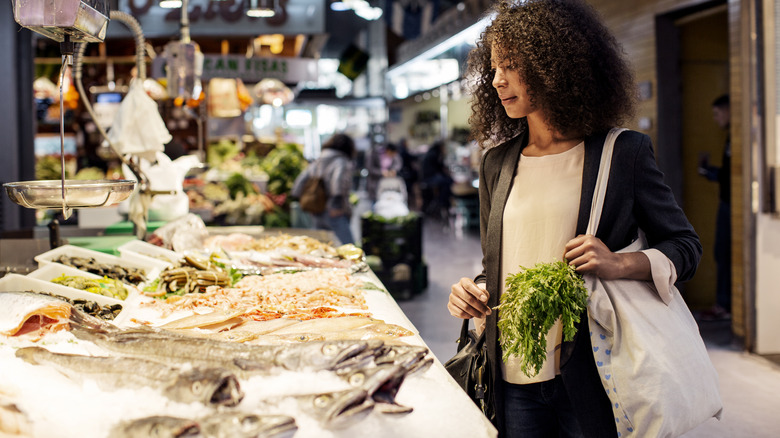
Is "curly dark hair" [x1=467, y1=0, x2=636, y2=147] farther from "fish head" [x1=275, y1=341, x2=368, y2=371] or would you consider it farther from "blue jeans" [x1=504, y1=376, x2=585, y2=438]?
"fish head" [x1=275, y1=341, x2=368, y2=371]

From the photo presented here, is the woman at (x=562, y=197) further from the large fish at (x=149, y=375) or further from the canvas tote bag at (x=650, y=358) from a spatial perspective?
the large fish at (x=149, y=375)

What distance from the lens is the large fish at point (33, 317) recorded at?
6.08 ft

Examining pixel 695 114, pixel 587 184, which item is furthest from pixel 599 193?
pixel 695 114

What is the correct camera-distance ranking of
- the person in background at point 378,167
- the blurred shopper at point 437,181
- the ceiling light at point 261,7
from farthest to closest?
the person in background at point 378,167, the blurred shopper at point 437,181, the ceiling light at point 261,7

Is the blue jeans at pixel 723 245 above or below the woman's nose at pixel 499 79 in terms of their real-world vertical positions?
below

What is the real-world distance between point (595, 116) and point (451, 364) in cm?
90

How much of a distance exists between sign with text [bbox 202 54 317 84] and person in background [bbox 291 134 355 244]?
1.05 m

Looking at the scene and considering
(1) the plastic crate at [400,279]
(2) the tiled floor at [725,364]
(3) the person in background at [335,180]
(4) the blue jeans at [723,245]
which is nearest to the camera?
(2) the tiled floor at [725,364]

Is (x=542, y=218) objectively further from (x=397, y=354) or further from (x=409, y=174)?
(x=409, y=174)

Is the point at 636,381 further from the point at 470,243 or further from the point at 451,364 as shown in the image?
the point at 470,243

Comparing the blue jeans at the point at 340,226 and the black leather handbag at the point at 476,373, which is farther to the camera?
the blue jeans at the point at 340,226

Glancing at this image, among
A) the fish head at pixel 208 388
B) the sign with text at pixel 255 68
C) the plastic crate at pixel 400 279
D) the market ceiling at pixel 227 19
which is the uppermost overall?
the market ceiling at pixel 227 19

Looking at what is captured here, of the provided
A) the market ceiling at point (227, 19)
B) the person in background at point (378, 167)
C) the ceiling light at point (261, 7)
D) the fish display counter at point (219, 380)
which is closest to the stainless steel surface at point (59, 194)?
the fish display counter at point (219, 380)

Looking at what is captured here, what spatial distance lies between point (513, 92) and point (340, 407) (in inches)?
44.3
